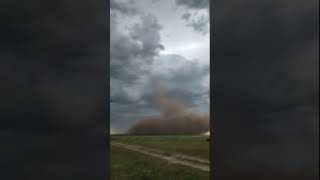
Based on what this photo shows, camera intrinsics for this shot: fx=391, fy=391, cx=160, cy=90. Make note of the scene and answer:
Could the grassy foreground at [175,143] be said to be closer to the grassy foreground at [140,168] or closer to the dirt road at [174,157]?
the dirt road at [174,157]

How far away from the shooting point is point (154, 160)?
16.2ft

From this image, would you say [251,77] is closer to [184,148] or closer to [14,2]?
[184,148]

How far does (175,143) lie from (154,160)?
1.14ft

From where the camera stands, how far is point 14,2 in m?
3.78

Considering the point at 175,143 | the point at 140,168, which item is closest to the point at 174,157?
the point at 175,143

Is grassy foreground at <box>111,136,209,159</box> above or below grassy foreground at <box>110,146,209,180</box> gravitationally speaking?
above

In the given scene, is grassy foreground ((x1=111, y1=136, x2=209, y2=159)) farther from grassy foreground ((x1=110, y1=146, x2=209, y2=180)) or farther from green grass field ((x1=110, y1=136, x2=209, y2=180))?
grassy foreground ((x1=110, y1=146, x2=209, y2=180))

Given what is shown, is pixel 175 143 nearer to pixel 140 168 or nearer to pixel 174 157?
pixel 174 157

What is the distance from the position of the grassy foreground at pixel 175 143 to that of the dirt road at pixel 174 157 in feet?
0.16

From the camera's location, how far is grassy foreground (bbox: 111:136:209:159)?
482 centimetres

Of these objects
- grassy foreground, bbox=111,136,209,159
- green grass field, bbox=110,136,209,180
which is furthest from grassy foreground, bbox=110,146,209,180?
grassy foreground, bbox=111,136,209,159

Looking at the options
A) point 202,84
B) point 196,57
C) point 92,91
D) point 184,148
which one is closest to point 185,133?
point 184,148

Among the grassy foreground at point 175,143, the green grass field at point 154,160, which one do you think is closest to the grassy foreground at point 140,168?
the green grass field at point 154,160

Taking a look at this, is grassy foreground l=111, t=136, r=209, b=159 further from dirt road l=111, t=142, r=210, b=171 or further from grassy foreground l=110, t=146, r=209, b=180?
grassy foreground l=110, t=146, r=209, b=180
